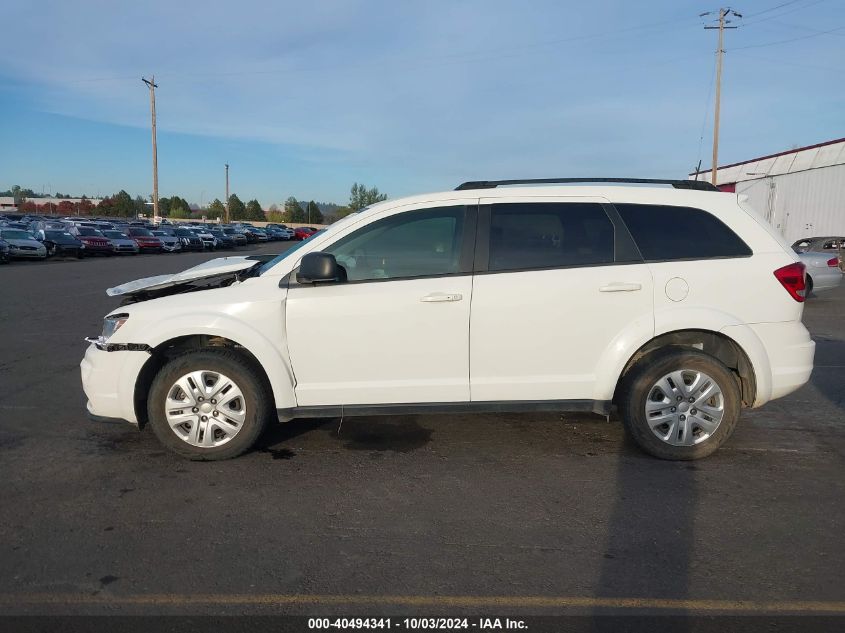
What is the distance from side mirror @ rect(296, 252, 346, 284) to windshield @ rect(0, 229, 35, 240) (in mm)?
29000

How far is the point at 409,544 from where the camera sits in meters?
3.52

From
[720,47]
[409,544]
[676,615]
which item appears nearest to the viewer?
[676,615]

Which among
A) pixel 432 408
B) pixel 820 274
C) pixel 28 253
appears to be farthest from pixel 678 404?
pixel 28 253

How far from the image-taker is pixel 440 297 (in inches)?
176

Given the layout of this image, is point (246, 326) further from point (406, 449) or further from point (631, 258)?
point (631, 258)

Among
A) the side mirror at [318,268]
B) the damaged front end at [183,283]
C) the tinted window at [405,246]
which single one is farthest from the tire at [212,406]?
the tinted window at [405,246]

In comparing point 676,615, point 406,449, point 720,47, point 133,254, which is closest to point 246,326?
point 406,449

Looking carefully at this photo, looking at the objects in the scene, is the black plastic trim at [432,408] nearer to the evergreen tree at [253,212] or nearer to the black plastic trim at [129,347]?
the black plastic trim at [129,347]

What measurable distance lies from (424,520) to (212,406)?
174 cm

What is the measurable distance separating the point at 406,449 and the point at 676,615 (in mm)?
2418

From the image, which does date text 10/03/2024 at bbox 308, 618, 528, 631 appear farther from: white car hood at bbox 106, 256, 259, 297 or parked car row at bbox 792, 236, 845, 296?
parked car row at bbox 792, 236, 845, 296

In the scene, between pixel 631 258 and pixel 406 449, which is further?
pixel 406 449

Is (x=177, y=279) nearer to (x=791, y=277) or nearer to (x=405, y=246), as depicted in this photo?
(x=405, y=246)

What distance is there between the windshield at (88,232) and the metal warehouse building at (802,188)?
3308 cm
